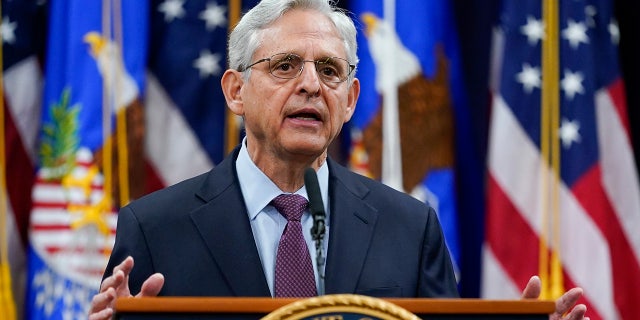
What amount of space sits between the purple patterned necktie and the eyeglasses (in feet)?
1.30

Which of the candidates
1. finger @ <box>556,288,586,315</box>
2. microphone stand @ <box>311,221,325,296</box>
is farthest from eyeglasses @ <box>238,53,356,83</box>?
finger @ <box>556,288,586,315</box>

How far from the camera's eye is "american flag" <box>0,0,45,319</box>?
546cm

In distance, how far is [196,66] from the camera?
5535 millimetres

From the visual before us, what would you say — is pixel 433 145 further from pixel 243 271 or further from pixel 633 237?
pixel 243 271

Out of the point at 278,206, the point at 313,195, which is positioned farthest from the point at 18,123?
the point at 313,195

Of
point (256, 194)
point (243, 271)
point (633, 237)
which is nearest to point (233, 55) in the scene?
point (256, 194)

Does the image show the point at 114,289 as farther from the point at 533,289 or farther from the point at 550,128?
the point at 550,128

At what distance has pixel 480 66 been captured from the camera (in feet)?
19.2

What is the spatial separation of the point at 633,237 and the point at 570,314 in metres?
2.96

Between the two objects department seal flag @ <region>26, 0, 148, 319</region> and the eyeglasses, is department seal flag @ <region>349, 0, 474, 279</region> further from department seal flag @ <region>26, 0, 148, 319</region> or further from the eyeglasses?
the eyeglasses

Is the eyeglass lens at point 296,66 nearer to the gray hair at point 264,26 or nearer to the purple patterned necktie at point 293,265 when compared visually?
the gray hair at point 264,26

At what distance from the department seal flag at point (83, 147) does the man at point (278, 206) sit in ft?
6.47

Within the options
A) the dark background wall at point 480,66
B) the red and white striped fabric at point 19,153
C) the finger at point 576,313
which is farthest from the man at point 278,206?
the dark background wall at point 480,66

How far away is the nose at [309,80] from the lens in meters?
3.20
